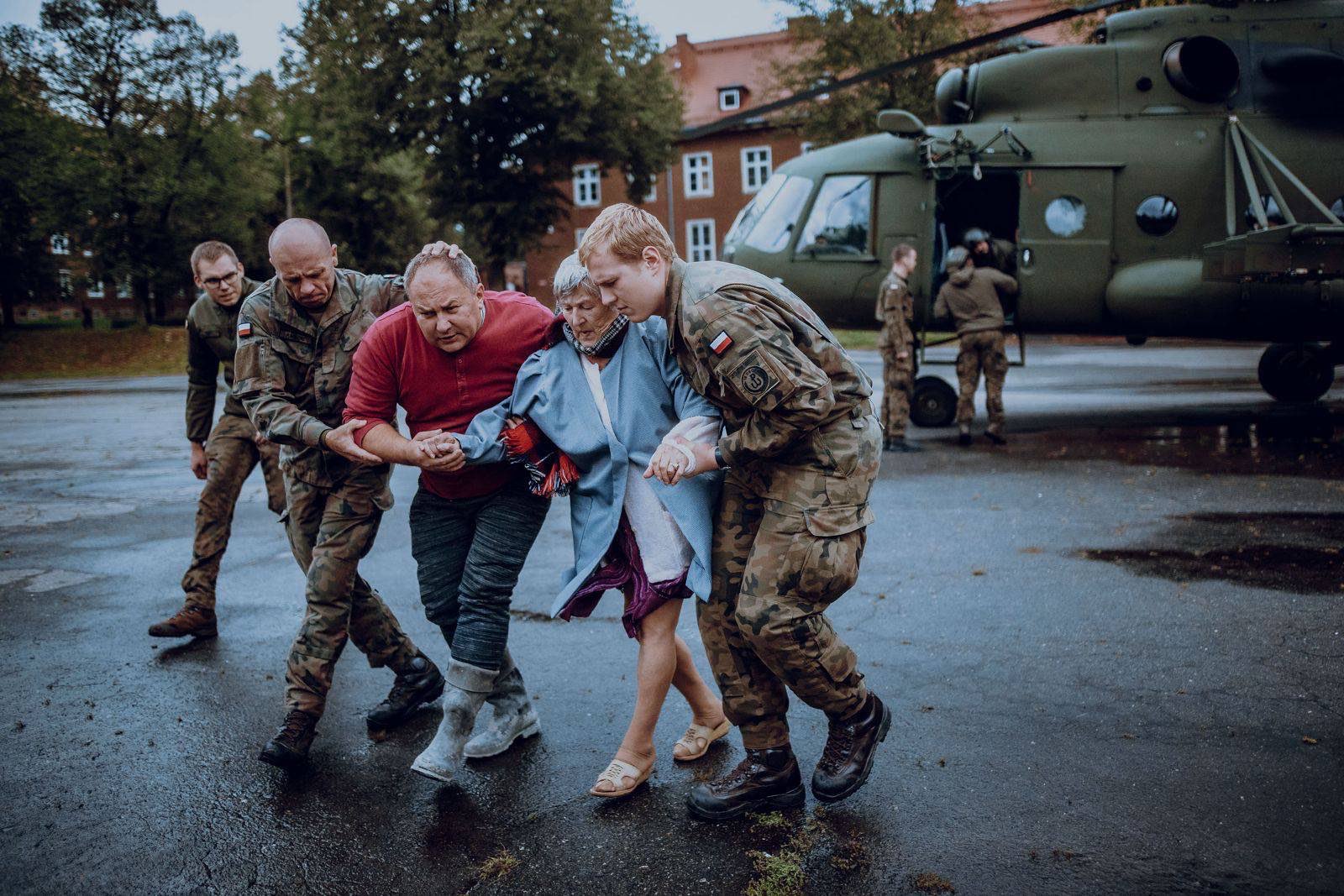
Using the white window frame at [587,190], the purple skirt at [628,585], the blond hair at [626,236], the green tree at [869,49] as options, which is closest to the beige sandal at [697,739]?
the purple skirt at [628,585]

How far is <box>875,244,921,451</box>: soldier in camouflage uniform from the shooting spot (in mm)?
10758

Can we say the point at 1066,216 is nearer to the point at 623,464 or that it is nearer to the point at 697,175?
the point at 623,464

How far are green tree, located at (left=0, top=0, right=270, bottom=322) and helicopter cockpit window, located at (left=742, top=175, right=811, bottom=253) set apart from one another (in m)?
34.4

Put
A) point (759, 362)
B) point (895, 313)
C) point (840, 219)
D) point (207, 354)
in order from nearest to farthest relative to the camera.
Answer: point (759, 362)
point (207, 354)
point (895, 313)
point (840, 219)

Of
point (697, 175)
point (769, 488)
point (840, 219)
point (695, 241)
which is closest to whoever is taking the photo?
point (769, 488)

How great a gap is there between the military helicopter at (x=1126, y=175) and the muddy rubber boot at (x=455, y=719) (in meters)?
9.48

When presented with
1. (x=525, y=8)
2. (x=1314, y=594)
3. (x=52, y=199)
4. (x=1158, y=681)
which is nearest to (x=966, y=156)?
(x=1314, y=594)

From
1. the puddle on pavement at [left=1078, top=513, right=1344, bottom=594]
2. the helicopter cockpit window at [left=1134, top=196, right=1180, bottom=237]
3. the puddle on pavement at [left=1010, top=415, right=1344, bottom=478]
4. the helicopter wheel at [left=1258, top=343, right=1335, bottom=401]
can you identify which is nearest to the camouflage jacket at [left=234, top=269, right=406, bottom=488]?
the puddle on pavement at [left=1078, top=513, right=1344, bottom=594]

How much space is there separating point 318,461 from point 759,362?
202cm

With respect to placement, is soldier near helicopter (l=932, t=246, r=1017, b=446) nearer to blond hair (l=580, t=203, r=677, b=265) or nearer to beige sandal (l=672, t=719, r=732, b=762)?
beige sandal (l=672, t=719, r=732, b=762)

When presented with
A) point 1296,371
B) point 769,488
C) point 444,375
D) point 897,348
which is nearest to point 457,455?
point 444,375

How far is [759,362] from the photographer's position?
3068mm

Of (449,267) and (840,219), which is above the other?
(840,219)

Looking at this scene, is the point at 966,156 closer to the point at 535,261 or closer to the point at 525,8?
the point at 525,8
